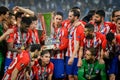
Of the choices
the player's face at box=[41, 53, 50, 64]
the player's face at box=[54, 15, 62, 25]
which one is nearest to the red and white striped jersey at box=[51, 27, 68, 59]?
the player's face at box=[54, 15, 62, 25]

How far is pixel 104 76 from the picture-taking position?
20.1ft

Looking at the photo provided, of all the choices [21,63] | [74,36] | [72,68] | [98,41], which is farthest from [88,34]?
[21,63]

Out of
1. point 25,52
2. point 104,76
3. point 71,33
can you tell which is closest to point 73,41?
A: point 71,33

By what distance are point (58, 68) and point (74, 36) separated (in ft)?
2.62

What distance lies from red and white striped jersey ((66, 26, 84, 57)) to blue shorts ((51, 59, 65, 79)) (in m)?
0.30

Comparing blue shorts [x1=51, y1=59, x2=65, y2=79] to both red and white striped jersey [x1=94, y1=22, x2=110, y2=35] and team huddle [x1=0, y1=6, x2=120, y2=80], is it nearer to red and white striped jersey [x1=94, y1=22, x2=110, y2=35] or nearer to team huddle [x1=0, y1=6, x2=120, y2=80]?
team huddle [x1=0, y1=6, x2=120, y2=80]

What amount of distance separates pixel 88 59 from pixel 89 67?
169mm

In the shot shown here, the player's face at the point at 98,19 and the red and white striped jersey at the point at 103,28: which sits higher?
the player's face at the point at 98,19

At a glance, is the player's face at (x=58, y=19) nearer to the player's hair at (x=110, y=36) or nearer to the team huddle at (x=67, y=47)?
the team huddle at (x=67, y=47)

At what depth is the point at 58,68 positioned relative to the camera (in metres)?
6.88

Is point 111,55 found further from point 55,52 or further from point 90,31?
point 55,52

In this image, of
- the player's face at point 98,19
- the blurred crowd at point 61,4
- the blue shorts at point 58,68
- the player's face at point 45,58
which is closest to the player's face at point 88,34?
the player's face at point 98,19

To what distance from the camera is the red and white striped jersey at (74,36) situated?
21.4 feet

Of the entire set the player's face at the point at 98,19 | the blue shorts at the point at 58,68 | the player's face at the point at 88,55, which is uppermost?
the player's face at the point at 98,19
